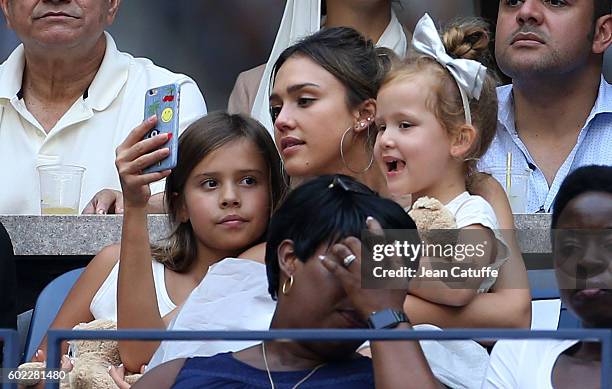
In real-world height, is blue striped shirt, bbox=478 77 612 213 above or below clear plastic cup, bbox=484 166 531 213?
above

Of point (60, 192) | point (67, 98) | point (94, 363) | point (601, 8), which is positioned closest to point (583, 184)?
point (94, 363)

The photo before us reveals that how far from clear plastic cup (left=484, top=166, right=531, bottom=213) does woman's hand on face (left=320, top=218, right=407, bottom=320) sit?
1476 millimetres

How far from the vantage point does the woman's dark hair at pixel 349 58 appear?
12.4 ft

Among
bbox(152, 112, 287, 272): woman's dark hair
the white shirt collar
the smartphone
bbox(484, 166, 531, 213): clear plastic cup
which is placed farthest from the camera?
the white shirt collar

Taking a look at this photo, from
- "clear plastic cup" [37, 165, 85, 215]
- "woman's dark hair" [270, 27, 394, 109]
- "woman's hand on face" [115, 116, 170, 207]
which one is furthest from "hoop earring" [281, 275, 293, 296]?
"clear plastic cup" [37, 165, 85, 215]

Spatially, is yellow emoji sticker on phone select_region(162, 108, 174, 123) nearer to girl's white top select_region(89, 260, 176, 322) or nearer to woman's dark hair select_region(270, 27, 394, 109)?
girl's white top select_region(89, 260, 176, 322)

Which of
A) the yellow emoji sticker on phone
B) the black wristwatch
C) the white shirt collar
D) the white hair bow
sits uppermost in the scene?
the white shirt collar

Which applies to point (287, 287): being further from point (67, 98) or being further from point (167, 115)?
point (67, 98)

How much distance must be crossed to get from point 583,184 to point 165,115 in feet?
→ 3.05

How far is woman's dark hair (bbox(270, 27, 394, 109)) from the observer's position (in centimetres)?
379

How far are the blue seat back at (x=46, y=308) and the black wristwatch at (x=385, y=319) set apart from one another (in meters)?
1.34

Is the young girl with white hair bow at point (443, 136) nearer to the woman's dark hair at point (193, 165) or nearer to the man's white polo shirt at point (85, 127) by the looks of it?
the woman's dark hair at point (193, 165)

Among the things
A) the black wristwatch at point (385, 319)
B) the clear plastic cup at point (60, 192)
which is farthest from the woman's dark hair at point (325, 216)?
the clear plastic cup at point (60, 192)

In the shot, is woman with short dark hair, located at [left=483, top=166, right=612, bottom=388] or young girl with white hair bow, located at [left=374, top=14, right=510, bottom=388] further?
young girl with white hair bow, located at [left=374, top=14, right=510, bottom=388]
